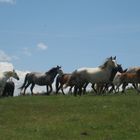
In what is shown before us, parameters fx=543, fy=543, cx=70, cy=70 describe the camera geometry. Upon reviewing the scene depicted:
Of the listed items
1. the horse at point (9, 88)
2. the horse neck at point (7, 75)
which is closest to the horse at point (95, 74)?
the horse neck at point (7, 75)

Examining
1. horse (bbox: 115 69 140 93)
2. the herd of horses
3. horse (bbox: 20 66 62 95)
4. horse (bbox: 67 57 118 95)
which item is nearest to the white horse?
the herd of horses

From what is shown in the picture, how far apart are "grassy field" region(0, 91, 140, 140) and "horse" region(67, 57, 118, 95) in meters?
9.93

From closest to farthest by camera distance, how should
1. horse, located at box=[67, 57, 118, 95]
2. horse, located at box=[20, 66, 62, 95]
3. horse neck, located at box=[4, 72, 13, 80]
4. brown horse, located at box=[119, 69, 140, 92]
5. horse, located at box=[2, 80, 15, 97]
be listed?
1. horse, located at box=[67, 57, 118, 95]
2. brown horse, located at box=[119, 69, 140, 92]
3. horse neck, located at box=[4, 72, 13, 80]
4. horse, located at box=[2, 80, 15, 97]
5. horse, located at box=[20, 66, 62, 95]

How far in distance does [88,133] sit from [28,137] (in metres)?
2.36

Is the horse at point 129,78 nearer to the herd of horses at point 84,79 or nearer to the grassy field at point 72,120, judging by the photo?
the herd of horses at point 84,79

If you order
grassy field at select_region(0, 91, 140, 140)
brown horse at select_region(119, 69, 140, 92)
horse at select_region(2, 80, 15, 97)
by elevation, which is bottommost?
grassy field at select_region(0, 91, 140, 140)

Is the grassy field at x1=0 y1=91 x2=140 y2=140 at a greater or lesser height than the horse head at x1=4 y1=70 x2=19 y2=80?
lesser

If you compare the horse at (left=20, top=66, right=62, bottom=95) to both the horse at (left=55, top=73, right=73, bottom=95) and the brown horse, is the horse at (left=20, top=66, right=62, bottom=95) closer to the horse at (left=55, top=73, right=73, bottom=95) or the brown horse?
the horse at (left=55, top=73, right=73, bottom=95)

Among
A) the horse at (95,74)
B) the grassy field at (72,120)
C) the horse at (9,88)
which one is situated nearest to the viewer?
the grassy field at (72,120)

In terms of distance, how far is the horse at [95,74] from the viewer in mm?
41156

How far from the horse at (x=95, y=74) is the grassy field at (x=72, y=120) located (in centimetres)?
993

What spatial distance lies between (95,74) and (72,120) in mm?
17448

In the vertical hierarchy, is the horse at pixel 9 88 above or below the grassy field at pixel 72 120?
above

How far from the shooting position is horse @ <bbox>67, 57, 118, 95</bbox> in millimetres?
41156
